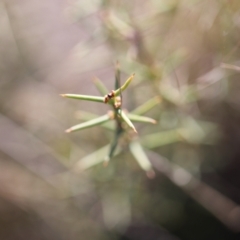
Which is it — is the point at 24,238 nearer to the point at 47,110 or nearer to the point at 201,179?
the point at 47,110

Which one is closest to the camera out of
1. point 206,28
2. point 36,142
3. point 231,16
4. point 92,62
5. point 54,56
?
point 231,16

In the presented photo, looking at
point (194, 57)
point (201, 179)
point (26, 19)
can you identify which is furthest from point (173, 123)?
point (26, 19)

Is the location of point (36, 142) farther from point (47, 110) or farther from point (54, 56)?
point (54, 56)

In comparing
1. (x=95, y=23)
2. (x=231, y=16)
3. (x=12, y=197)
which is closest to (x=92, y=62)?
(x=95, y=23)

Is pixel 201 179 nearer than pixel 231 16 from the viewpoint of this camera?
No

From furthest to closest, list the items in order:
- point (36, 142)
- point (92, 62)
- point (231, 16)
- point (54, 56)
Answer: point (54, 56), point (36, 142), point (92, 62), point (231, 16)

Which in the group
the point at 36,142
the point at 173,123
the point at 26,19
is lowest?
the point at 173,123

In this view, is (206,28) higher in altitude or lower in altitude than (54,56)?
lower
